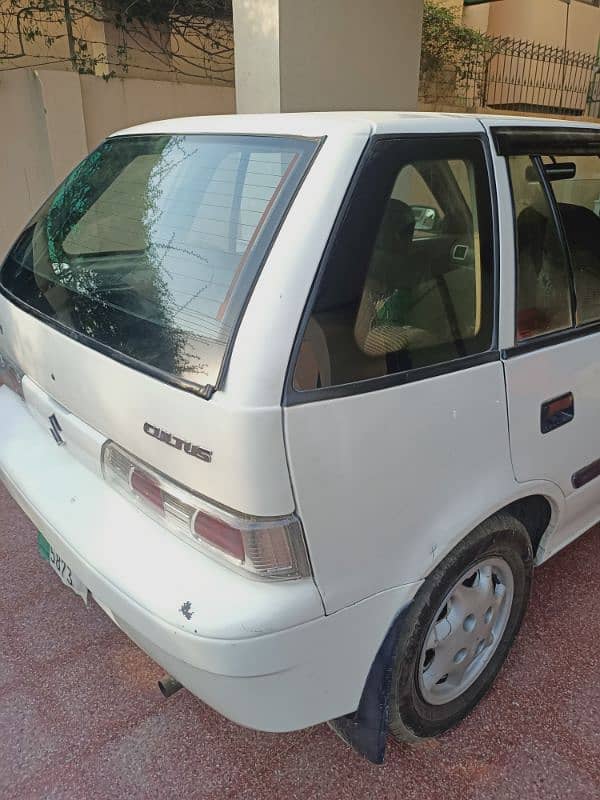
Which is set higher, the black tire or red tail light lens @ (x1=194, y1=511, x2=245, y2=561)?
red tail light lens @ (x1=194, y1=511, x2=245, y2=561)

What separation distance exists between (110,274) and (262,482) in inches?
37.0

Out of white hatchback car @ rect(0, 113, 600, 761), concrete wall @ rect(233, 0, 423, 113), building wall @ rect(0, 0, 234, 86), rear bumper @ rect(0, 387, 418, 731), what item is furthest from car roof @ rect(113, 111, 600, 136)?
building wall @ rect(0, 0, 234, 86)

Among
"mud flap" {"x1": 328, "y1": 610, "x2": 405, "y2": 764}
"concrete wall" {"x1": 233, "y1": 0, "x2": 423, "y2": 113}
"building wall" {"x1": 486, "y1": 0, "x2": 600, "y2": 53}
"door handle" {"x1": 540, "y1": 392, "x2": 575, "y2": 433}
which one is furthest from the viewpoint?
"building wall" {"x1": 486, "y1": 0, "x2": 600, "y2": 53}

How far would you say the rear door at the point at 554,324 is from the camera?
6.13 feet

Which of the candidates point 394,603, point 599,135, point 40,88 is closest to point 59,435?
point 394,603

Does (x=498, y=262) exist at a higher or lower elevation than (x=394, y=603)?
higher

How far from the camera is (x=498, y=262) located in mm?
1781

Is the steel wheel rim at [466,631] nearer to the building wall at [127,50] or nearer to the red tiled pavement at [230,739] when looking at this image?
the red tiled pavement at [230,739]

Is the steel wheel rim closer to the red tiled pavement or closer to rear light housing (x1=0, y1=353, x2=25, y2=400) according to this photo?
the red tiled pavement

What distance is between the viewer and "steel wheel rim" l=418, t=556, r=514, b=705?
1.91m

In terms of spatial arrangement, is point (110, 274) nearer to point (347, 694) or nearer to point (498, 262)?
point (498, 262)

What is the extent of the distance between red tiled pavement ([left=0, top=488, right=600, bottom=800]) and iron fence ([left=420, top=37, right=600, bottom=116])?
7589 millimetres

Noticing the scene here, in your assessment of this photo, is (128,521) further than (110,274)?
No

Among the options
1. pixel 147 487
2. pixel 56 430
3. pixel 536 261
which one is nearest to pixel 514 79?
pixel 536 261
